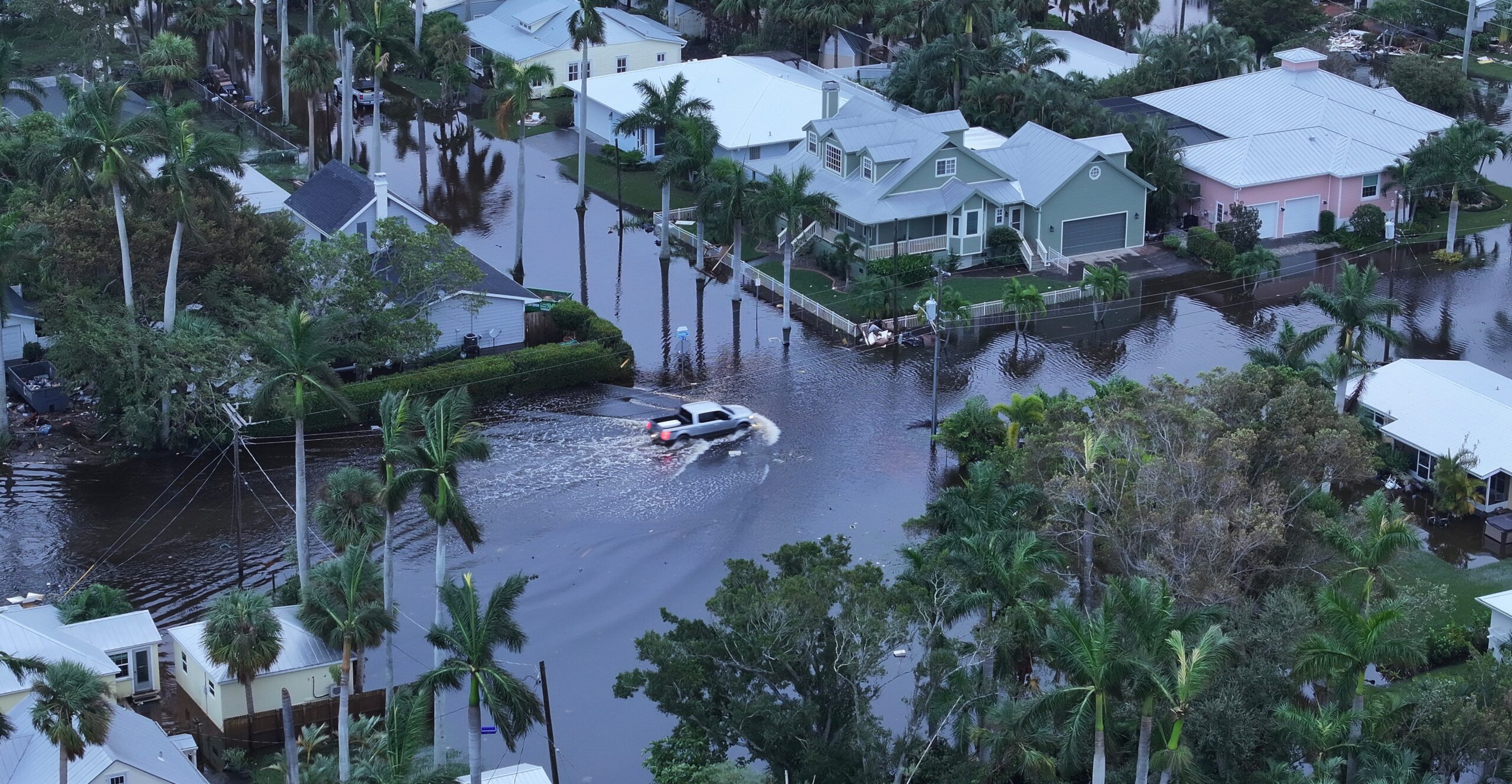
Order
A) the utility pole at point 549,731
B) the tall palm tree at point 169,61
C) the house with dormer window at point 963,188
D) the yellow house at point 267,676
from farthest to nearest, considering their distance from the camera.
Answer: the tall palm tree at point 169,61 → the house with dormer window at point 963,188 → the yellow house at point 267,676 → the utility pole at point 549,731

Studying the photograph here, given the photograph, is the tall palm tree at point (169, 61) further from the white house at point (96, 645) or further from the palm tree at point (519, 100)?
the white house at point (96, 645)

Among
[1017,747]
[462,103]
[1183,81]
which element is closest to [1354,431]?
[1017,747]

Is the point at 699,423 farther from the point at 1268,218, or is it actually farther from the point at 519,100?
the point at 1268,218

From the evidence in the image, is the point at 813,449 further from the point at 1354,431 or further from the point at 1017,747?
the point at 1017,747

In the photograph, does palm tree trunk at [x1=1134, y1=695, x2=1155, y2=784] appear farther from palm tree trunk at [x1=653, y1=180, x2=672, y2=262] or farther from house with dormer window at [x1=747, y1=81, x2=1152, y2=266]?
palm tree trunk at [x1=653, y1=180, x2=672, y2=262]

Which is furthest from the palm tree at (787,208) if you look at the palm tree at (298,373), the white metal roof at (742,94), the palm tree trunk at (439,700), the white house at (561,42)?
the white house at (561,42)

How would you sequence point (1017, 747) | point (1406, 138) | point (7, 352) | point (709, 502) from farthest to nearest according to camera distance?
point (1406, 138) < point (7, 352) < point (709, 502) < point (1017, 747)

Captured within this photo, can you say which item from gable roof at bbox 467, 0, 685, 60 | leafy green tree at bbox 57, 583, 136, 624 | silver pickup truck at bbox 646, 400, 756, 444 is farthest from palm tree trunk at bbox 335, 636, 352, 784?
gable roof at bbox 467, 0, 685, 60
